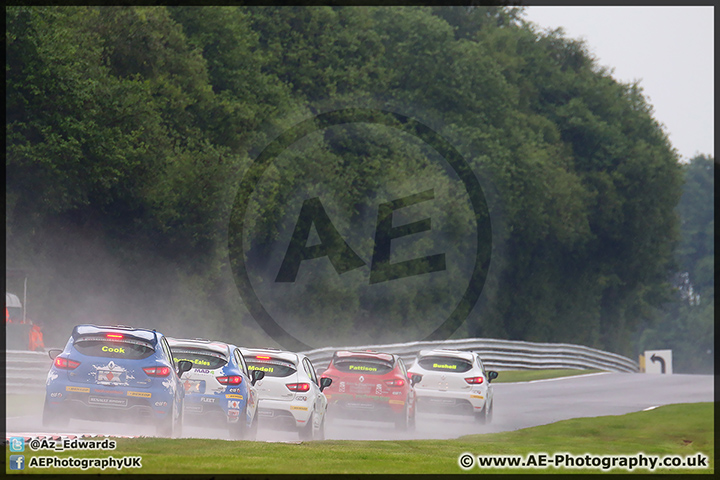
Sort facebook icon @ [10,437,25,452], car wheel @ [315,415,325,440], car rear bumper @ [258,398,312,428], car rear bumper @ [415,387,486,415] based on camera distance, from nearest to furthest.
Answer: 1. facebook icon @ [10,437,25,452]
2. car rear bumper @ [258,398,312,428]
3. car wheel @ [315,415,325,440]
4. car rear bumper @ [415,387,486,415]

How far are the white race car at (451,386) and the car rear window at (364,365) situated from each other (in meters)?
2.25

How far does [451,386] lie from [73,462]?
12.3m

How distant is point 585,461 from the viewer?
17.5 metres

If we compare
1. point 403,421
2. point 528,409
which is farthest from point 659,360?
point 403,421

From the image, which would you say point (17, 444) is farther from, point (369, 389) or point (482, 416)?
point (482, 416)

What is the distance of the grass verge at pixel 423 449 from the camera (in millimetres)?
13055

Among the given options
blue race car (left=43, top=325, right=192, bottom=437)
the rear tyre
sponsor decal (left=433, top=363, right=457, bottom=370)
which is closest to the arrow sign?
the rear tyre

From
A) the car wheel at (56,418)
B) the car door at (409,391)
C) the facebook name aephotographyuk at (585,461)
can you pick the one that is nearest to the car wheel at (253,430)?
the car wheel at (56,418)

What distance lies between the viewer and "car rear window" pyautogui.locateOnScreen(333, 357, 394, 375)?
21.3 meters

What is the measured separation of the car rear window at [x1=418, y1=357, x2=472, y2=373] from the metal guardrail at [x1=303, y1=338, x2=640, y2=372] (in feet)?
31.4

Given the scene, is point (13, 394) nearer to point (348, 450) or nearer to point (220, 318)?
point (348, 450)

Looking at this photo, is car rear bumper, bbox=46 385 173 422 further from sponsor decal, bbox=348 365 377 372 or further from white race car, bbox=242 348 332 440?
sponsor decal, bbox=348 365 377 372

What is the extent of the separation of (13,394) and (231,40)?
3047 centimetres

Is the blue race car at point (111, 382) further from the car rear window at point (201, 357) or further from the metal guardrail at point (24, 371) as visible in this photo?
the metal guardrail at point (24, 371)
